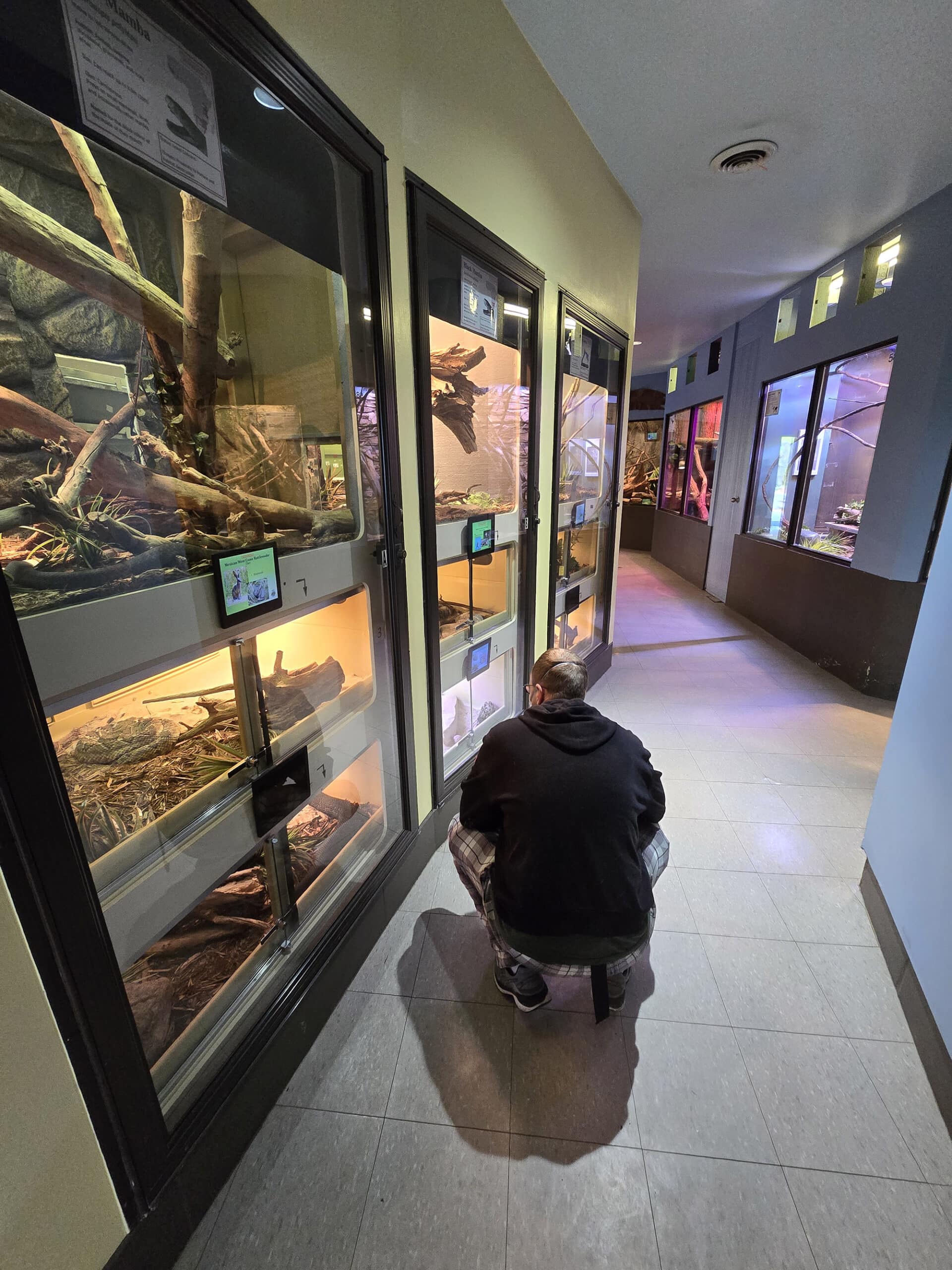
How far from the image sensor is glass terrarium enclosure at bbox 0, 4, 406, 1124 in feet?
2.76

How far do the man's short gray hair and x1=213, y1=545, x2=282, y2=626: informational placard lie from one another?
2.66 feet

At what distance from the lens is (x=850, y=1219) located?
1.12 meters

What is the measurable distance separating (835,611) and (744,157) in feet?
10.7

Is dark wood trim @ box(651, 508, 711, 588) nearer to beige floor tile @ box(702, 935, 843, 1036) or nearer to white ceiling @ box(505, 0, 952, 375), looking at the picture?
white ceiling @ box(505, 0, 952, 375)

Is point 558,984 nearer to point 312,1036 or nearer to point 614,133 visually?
point 312,1036

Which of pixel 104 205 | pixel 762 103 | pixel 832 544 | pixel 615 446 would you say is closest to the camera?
pixel 104 205

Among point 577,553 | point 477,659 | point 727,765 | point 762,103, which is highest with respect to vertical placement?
point 762,103

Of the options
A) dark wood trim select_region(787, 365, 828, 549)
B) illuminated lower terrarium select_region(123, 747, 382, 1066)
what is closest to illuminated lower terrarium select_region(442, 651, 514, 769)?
illuminated lower terrarium select_region(123, 747, 382, 1066)

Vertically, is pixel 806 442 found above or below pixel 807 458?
above

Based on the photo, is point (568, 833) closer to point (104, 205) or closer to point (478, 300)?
point (104, 205)

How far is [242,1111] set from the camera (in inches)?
48.6

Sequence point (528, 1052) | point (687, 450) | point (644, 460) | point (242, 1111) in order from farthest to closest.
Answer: point (644, 460)
point (687, 450)
point (528, 1052)
point (242, 1111)

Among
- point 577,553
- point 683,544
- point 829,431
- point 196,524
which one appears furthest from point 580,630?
point 683,544

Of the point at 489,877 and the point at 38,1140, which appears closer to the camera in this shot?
the point at 38,1140
